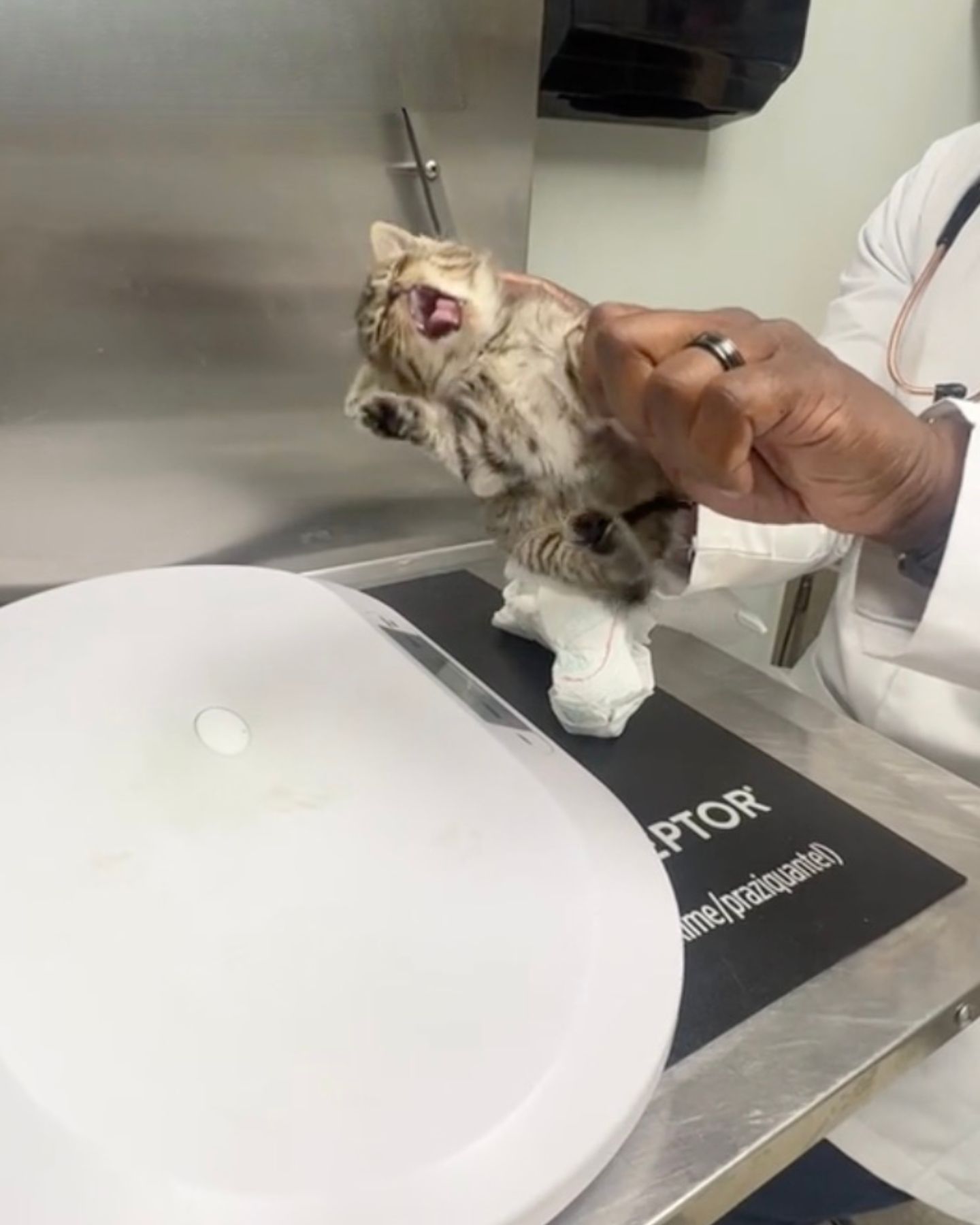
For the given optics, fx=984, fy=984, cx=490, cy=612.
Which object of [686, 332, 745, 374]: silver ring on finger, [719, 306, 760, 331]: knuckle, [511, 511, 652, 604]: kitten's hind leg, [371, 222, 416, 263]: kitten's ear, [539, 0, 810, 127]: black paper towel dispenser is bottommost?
[511, 511, 652, 604]: kitten's hind leg

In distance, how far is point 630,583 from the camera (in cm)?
53

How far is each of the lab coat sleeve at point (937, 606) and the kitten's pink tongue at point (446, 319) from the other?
0.82ft

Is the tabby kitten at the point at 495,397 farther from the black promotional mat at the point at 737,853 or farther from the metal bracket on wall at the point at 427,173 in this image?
the metal bracket on wall at the point at 427,173

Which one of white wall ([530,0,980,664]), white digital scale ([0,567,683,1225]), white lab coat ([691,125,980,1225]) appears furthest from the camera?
white wall ([530,0,980,664])

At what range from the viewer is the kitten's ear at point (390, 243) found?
0.47 m

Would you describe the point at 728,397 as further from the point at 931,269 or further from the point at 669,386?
the point at 931,269

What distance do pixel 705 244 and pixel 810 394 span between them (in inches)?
27.0

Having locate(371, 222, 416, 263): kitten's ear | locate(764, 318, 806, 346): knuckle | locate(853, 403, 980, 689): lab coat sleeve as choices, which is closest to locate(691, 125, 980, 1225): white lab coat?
locate(853, 403, 980, 689): lab coat sleeve

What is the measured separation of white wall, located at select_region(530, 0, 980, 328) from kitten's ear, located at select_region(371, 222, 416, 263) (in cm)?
43

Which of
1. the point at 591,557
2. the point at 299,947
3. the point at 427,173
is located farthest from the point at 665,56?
the point at 299,947

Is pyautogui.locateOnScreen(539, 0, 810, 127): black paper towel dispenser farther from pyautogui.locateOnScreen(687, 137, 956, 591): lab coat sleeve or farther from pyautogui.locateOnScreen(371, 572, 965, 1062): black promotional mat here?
pyautogui.locateOnScreen(371, 572, 965, 1062): black promotional mat

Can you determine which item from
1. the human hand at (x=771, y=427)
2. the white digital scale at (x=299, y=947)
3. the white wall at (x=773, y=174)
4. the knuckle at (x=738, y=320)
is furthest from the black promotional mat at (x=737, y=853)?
the white wall at (x=773, y=174)

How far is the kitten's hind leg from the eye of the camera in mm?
474

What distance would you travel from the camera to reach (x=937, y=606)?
49 centimetres
